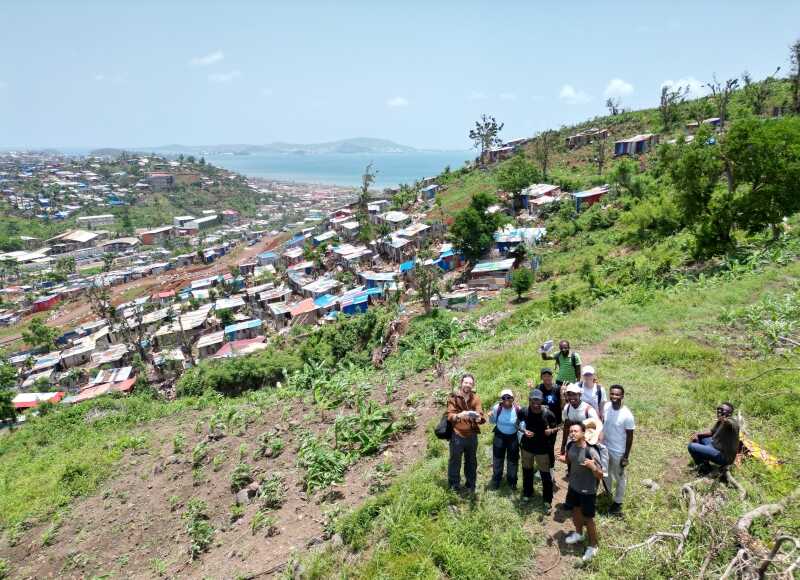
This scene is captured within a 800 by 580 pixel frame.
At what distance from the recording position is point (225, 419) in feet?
37.7

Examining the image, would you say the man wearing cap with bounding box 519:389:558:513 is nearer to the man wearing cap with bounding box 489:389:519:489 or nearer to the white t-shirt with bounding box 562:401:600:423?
the man wearing cap with bounding box 489:389:519:489

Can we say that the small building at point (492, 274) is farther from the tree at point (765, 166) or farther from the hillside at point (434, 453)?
the tree at point (765, 166)

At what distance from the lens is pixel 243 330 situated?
32.4 metres

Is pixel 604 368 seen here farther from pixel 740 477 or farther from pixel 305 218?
pixel 305 218

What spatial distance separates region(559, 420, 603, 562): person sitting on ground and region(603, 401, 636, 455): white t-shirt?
1.00ft

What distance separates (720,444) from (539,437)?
2161 millimetres

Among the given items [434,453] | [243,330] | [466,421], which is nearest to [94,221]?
[243,330]

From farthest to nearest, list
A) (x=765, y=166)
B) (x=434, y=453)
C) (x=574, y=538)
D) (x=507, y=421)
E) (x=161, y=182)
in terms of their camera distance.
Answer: (x=161, y=182) < (x=765, y=166) < (x=434, y=453) < (x=507, y=421) < (x=574, y=538)

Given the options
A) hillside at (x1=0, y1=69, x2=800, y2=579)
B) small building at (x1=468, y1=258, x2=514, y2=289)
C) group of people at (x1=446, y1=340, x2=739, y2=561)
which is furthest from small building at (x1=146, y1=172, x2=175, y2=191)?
group of people at (x1=446, y1=340, x2=739, y2=561)

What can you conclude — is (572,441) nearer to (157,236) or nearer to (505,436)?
(505,436)

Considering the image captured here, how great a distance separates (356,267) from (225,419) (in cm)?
2863

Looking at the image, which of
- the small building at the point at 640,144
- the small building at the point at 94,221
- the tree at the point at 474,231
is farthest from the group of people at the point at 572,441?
the small building at the point at 94,221

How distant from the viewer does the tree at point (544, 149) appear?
152ft

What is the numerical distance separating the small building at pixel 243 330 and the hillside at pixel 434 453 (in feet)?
43.8
